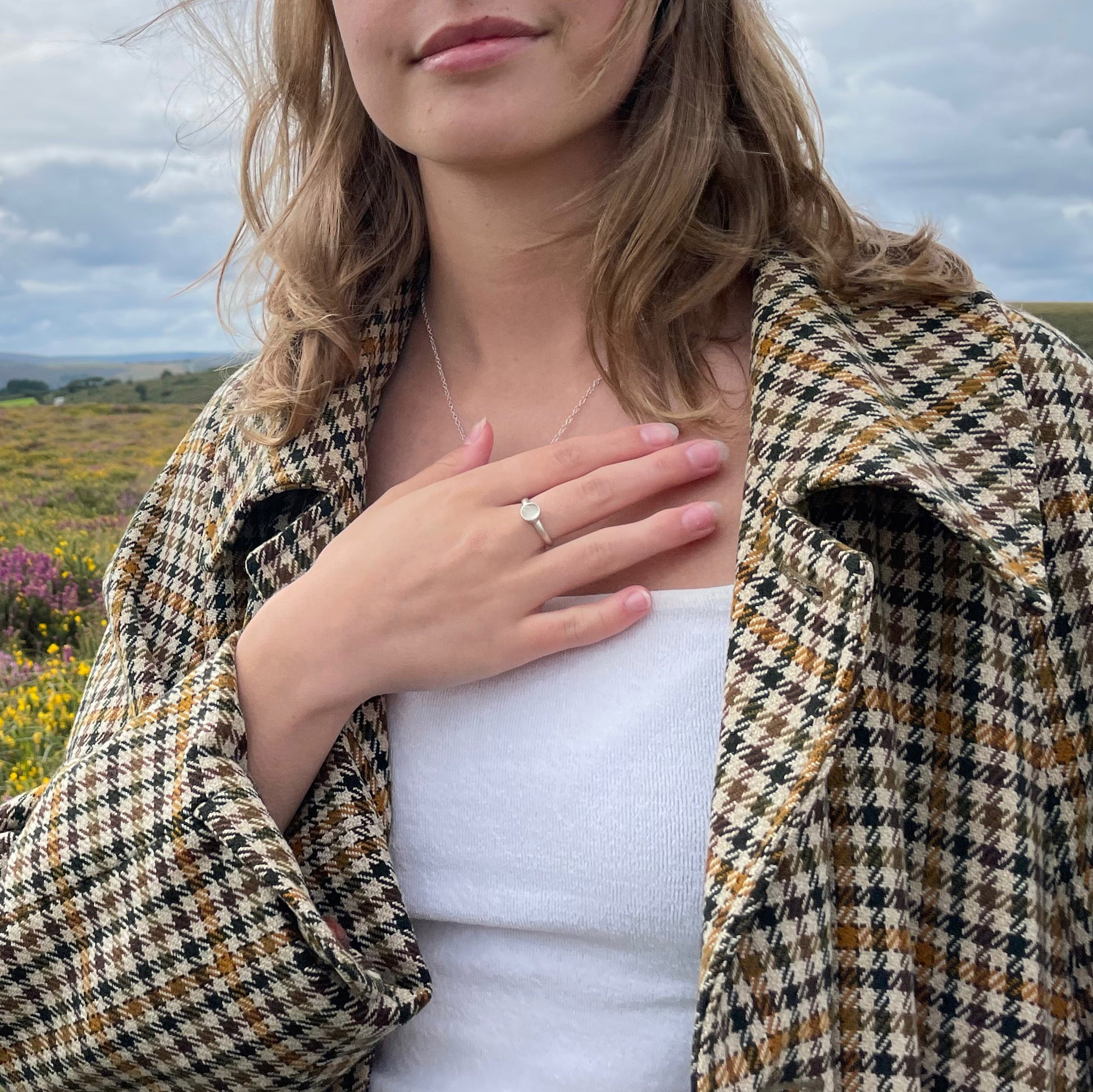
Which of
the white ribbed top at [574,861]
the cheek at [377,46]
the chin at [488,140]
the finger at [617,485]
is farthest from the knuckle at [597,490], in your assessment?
the cheek at [377,46]

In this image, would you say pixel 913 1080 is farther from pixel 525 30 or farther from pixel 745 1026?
pixel 525 30

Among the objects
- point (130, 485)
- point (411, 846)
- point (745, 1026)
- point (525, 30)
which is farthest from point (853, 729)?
point (130, 485)

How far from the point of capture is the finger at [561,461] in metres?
1.14

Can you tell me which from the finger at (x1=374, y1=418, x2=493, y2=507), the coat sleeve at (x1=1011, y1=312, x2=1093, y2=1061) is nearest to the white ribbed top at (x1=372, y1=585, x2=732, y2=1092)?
the finger at (x1=374, y1=418, x2=493, y2=507)

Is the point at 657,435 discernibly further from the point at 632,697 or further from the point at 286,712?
the point at 286,712

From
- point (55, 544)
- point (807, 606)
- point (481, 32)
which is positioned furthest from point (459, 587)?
point (55, 544)

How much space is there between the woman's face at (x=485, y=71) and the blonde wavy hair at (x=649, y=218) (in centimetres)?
4

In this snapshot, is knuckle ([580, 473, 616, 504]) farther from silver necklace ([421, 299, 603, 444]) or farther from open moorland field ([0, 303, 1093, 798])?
open moorland field ([0, 303, 1093, 798])

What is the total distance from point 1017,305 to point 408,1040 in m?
1.08

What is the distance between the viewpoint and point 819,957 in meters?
0.94

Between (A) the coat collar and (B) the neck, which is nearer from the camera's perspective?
(A) the coat collar

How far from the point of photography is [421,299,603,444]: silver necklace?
4.26 ft

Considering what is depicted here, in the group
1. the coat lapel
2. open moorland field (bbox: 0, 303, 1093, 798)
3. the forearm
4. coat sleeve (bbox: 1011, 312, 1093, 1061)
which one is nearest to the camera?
the coat lapel

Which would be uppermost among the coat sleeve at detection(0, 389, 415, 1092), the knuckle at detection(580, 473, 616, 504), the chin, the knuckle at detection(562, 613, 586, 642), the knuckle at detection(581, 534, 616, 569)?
the chin
